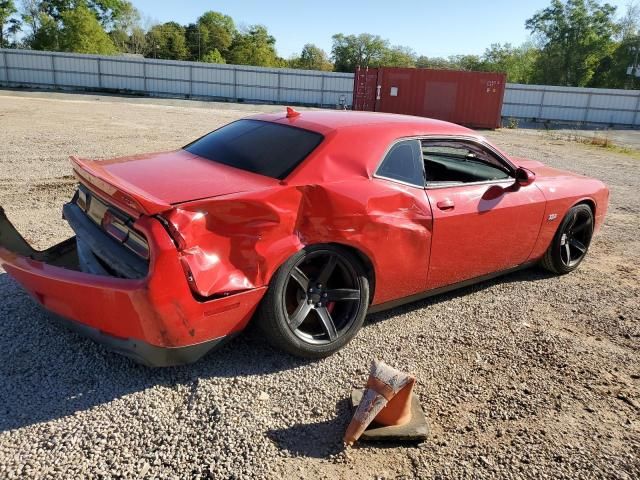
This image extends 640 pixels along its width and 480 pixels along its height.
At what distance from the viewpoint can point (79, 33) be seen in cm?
5569

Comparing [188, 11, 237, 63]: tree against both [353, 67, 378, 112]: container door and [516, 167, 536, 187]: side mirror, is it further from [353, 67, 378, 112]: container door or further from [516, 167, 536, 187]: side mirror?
[516, 167, 536, 187]: side mirror

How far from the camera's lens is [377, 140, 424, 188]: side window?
356 cm

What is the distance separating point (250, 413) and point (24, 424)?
110 cm

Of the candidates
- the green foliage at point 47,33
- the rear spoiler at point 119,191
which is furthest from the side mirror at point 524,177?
the green foliage at point 47,33

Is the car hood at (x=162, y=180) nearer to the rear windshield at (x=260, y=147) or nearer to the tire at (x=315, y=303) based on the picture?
the rear windshield at (x=260, y=147)

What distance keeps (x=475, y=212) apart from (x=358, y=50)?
99357 mm

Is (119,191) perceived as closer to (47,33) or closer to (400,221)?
(400,221)

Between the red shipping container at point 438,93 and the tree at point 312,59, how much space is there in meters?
65.6

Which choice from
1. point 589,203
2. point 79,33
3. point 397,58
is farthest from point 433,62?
point 589,203

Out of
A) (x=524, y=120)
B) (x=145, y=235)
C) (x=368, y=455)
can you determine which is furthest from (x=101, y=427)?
(x=524, y=120)

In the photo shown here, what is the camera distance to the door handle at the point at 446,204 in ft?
12.2

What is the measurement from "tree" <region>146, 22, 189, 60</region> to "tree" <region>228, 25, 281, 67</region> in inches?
320

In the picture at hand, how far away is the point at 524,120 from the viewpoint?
3291cm

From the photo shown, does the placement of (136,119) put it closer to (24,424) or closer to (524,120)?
(24,424)
